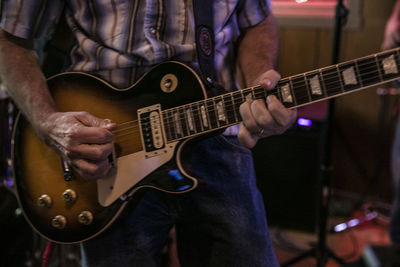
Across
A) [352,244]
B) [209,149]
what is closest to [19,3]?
[209,149]

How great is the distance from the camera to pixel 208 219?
1117mm

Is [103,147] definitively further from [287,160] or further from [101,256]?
[287,160]

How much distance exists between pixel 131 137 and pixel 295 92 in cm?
48

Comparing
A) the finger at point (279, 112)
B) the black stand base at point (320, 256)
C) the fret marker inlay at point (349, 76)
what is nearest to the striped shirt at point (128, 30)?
the finger at point (279, 112)

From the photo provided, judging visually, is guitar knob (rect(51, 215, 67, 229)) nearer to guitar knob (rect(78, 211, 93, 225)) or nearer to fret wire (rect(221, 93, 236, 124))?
guitar knob (rect(78, 211, 93, 225))

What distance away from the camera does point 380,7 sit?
111 inches

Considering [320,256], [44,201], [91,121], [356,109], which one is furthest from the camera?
[356,109]

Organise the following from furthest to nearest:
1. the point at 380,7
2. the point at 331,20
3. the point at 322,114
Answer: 1. the point at 331,20
2. the point at 380,7
3. the point at 322,114

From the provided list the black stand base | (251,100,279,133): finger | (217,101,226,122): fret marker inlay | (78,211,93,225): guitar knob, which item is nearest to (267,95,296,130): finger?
(251,100,279,133): finger

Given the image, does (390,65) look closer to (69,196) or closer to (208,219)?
(208,219)

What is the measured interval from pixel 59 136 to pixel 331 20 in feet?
8.54

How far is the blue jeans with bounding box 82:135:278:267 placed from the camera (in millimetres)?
1095

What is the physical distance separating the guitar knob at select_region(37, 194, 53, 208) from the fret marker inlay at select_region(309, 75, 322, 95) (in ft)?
2.75

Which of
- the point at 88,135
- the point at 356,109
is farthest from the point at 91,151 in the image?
the point at 356,109
